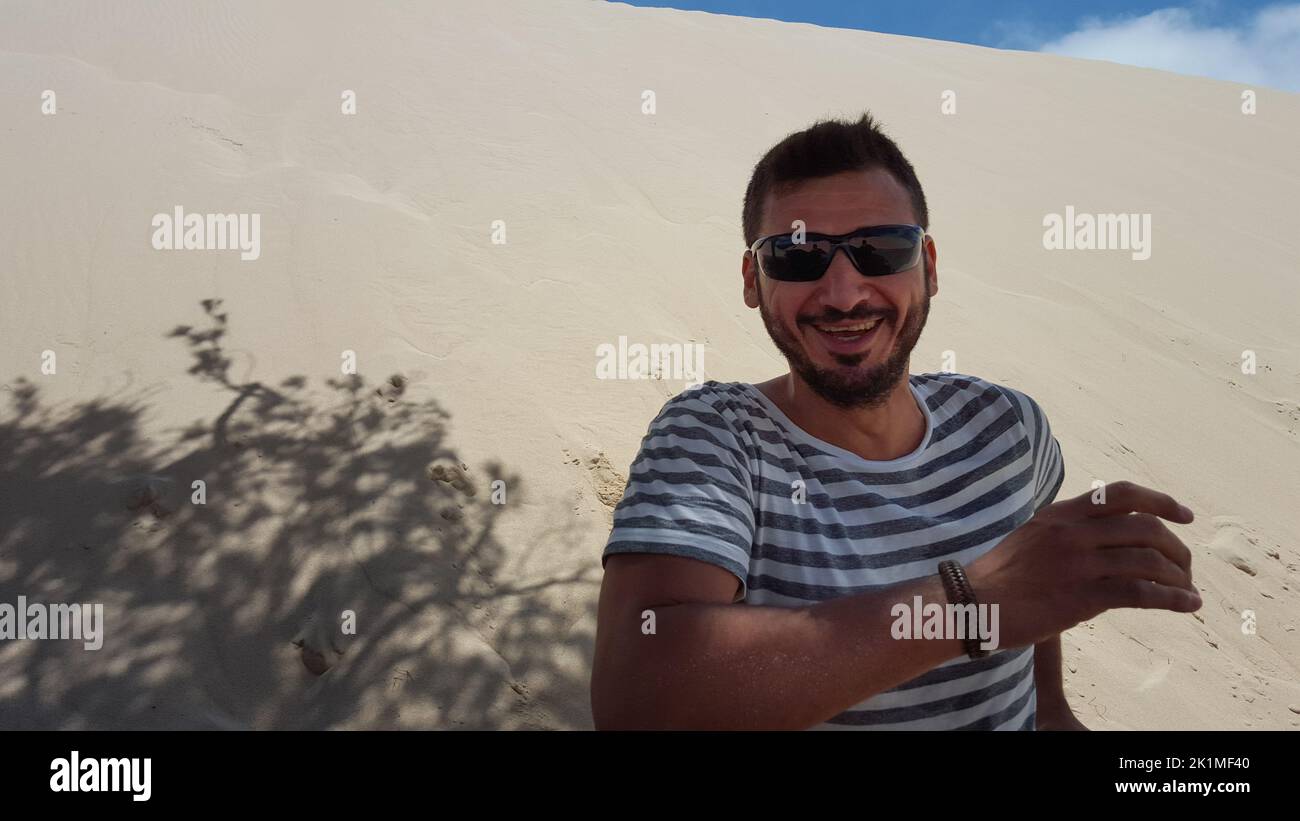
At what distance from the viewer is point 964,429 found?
1988 millimetres

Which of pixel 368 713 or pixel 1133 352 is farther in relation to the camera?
pixel 1133 352

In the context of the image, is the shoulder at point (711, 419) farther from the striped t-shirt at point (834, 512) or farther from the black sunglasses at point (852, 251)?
the black sunglasses at point (852, 251)

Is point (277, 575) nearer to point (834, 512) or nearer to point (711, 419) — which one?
point (711, 419)

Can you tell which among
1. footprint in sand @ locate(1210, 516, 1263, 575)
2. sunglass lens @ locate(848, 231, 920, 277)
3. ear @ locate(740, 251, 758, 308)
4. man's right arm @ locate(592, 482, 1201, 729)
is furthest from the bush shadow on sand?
footprint in sand @ locate(1210, 516, 1263, 575)

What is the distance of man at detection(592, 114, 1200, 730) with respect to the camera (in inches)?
51.6

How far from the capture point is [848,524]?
1.68 metres

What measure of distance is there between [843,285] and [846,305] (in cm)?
4

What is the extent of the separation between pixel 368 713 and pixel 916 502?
203 cm

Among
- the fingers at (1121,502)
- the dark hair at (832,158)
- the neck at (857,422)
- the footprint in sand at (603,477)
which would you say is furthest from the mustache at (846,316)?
the footprint in sand at (603,477)

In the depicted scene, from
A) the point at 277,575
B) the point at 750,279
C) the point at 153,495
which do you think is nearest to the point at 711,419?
the point at 750,279

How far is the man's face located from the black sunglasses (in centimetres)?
1
